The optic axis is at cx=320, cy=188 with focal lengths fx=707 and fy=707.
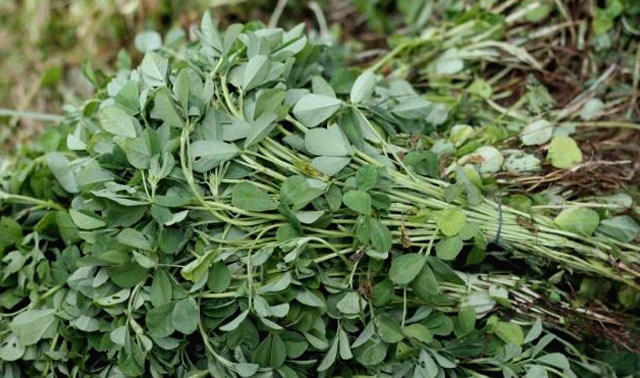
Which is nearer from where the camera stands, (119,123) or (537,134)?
(119,123)

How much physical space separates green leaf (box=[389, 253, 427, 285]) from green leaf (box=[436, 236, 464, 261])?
21mm

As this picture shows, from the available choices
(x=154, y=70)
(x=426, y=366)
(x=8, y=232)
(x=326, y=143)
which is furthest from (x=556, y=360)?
(x=8, y=232)

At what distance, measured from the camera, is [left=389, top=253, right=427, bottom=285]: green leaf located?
2.52ft

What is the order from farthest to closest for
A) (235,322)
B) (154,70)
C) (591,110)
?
(591,110)
(154,70)
(235,322)

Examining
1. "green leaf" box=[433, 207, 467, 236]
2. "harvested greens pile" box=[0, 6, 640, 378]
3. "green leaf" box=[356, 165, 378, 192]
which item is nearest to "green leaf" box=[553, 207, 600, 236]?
"harvested greens pile" box=[0, 6, 640, 378]

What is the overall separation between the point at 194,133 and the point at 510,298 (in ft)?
1.39

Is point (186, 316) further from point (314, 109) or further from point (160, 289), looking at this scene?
point (314, 109)

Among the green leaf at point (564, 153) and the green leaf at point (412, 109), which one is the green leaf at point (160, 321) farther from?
the green leaf at point (564, 153)

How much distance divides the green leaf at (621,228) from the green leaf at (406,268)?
23 centimetres

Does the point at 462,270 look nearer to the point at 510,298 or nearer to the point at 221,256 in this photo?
the point at 510,298

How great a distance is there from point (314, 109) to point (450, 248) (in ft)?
0.74

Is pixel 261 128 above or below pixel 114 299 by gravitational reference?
above

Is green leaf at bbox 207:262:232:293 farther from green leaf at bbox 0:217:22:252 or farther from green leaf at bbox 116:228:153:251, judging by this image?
green leaf at bbox 0:217:22:252

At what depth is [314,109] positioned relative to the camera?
2.73 ft
